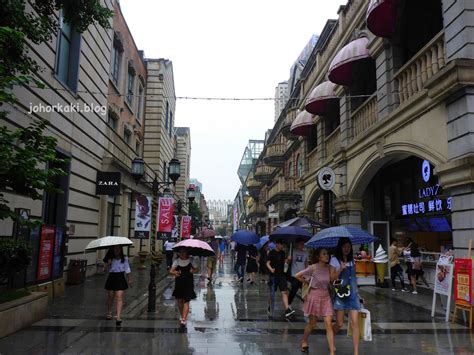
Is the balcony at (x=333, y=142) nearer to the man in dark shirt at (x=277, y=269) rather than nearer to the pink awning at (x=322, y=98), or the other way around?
the pink awning at (x=322, y=98)

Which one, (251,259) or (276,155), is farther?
(276,155)

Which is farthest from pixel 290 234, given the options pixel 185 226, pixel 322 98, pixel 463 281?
pixel 185 226

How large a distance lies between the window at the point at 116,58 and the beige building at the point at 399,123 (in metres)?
9.59

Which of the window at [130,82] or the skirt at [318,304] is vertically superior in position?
the window at [130,82]

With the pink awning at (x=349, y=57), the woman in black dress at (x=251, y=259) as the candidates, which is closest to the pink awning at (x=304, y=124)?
the pink awning at (x=349, y=57)

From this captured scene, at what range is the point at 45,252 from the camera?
11.6 meters

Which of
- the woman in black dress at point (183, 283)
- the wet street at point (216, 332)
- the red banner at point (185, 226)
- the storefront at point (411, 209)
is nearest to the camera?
the wet street at point (216, 332)

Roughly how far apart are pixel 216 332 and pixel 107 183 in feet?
35.1

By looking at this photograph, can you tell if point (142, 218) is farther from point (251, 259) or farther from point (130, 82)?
point (130, 82)

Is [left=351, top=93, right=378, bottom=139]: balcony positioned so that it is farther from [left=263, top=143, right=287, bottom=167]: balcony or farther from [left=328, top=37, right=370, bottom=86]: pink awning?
[left=263, top=143, right=287, bottom=167]: balcony

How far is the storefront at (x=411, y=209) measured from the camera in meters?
14.2

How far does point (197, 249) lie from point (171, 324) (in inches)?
66.9

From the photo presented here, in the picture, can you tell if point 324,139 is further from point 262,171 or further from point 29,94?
point 262,171

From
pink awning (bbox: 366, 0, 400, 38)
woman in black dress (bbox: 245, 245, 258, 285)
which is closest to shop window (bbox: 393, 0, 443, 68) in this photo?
pink awning (bbox: 366, 0, 400, 38)
